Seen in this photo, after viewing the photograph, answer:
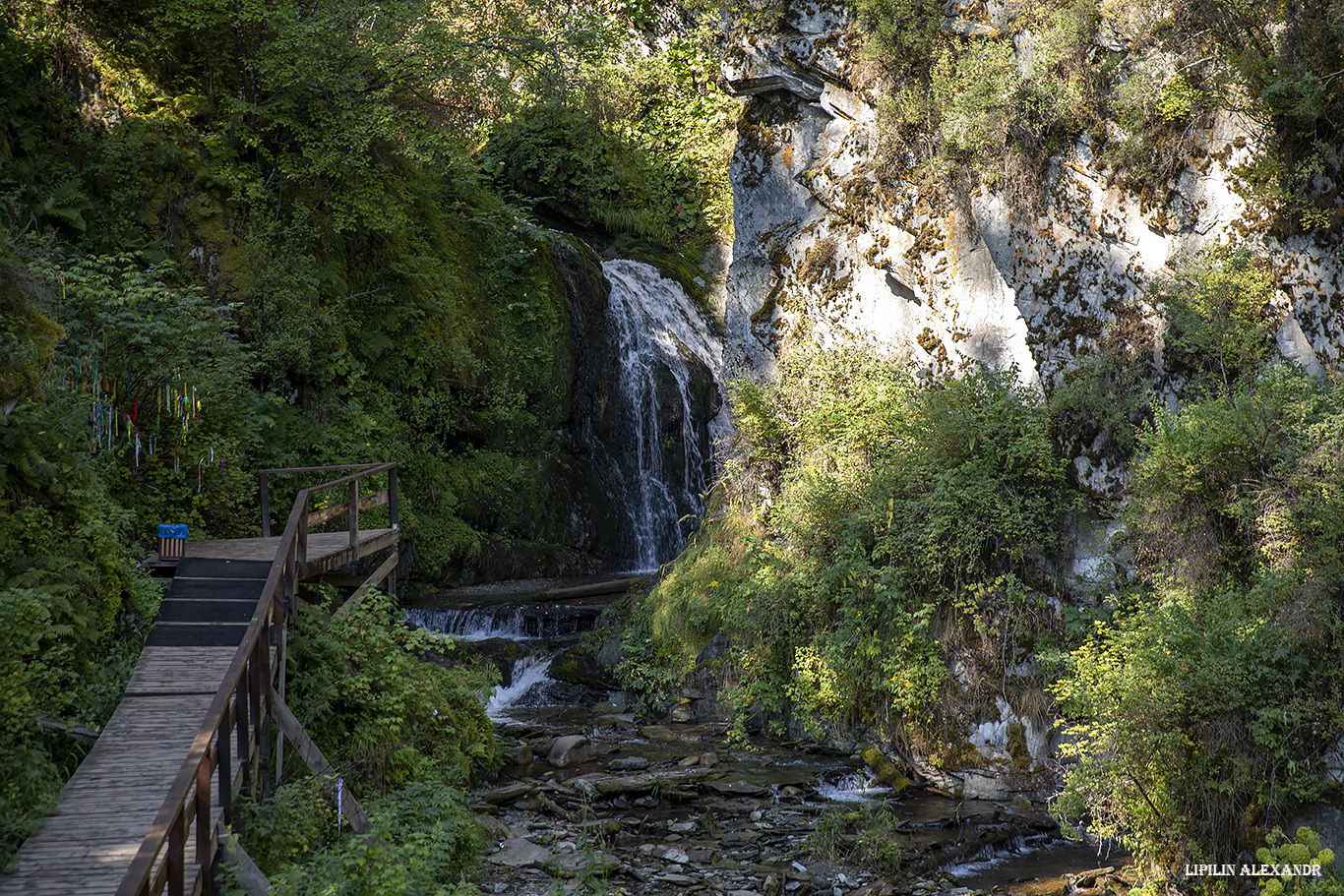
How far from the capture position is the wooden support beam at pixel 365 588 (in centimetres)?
855

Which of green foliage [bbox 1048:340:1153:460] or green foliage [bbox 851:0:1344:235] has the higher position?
green foliage [bbox 851:0:1344:235]

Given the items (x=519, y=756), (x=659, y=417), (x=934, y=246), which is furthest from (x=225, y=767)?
(x=659, y=417)

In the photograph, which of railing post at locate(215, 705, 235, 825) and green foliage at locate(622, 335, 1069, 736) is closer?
railing post at locate(215, 705, 235, 825)

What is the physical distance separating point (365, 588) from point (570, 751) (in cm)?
286

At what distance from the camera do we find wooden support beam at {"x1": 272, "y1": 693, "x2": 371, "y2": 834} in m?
6.67

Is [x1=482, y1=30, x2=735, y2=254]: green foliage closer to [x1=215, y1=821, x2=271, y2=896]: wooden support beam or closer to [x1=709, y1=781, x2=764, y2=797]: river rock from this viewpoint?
[x1=709, y1=781, x2=764, y2=797]: river rock

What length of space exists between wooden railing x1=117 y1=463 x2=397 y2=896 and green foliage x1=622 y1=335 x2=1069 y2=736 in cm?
509

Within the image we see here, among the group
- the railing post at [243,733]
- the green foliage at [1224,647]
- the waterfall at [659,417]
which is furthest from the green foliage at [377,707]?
the waterfall at [659,417]

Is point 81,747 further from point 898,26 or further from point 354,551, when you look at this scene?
point 898,26

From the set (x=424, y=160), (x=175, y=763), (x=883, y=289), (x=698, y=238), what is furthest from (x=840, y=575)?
(x=698, y=238)

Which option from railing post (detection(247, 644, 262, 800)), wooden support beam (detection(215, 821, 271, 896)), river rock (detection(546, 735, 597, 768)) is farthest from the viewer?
river rock (detection(546, 735, 597, 768))

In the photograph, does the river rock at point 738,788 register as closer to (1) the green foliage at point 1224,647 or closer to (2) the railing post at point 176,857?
(1) the green foliage at point 1224,647

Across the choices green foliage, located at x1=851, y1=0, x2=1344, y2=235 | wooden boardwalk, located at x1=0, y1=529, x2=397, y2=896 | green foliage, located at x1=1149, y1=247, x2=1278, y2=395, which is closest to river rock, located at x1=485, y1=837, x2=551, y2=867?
wooden boardwalk, located at x1=0, y1=529, x2=397, y2=896

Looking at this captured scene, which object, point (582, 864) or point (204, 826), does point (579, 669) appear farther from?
point (204, 826)
